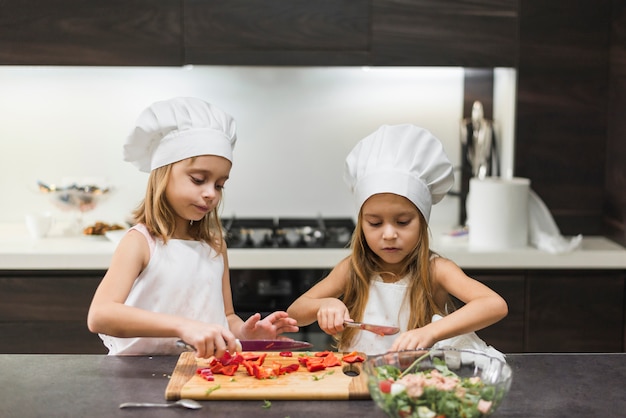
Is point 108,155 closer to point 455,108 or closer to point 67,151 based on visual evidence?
point 67,151

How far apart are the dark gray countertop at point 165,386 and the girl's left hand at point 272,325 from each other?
8.1 inches

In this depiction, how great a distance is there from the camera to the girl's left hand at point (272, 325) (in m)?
1.83

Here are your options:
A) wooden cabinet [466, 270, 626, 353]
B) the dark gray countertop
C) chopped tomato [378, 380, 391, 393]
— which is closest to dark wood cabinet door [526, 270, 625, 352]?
wooden cabinet [466, 270, 626, 353]

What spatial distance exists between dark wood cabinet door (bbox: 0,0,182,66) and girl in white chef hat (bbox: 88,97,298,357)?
1231 millimetres

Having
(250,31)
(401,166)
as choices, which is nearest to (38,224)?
(250,31)

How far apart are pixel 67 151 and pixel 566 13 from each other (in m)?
2.05

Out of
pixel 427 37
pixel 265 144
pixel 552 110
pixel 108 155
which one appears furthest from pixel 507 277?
pixel 108 155

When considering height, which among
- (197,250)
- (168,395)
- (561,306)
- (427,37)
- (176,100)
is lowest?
(561,306)

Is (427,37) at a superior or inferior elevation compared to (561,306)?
superior

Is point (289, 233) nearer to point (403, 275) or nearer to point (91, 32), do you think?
point (91, 32)

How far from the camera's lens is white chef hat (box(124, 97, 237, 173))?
1961 mm

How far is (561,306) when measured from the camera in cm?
310

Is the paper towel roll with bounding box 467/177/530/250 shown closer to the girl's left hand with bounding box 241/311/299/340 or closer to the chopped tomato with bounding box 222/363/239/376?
the girl's left hand with bounding box 241/311/299/340

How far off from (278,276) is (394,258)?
112 cm
